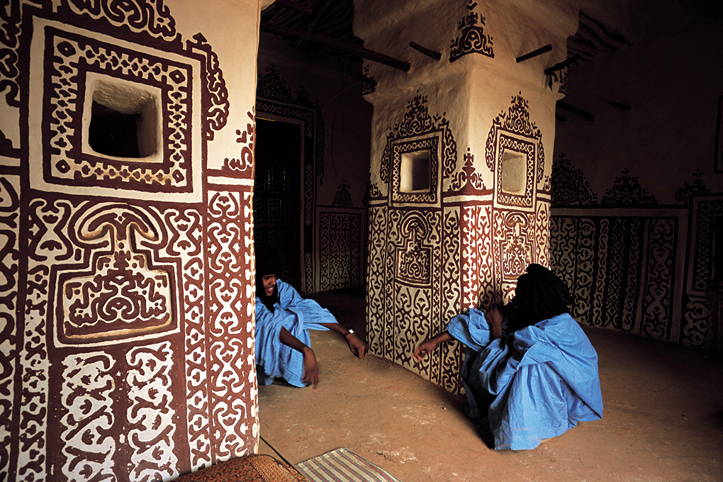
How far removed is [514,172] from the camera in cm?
357

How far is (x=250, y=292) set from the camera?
181 cm

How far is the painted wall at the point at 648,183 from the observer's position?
4176 mm

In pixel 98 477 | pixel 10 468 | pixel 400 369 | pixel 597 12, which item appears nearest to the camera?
pixel 10 468

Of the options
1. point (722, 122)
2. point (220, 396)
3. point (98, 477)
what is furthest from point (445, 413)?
point (722, 122)

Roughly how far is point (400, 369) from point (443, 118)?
220cm

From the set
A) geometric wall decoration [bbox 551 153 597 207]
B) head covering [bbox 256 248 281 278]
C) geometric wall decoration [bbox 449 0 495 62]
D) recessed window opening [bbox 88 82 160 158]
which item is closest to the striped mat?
head covering [bbox 256 248 281 278]

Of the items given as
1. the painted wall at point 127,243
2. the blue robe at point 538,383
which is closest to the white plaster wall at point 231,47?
the painted wall at point 127,243

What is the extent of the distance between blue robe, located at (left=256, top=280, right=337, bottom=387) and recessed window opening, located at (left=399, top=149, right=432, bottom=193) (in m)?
1.38

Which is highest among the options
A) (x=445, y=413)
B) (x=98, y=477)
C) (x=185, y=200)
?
(x=185, y=200)

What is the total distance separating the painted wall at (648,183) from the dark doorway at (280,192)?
148 inches

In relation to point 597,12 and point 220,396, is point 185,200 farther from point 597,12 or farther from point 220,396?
point 597,12

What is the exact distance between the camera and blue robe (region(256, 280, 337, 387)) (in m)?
2.98

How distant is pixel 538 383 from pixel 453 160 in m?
1.71

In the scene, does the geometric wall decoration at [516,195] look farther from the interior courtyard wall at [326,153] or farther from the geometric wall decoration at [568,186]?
the interior courtyard wall at [326,153]
